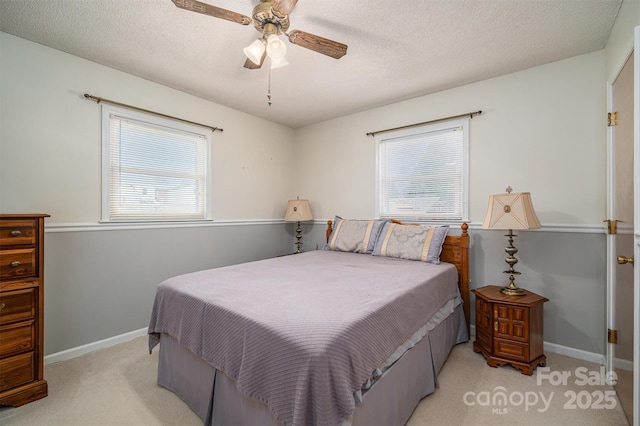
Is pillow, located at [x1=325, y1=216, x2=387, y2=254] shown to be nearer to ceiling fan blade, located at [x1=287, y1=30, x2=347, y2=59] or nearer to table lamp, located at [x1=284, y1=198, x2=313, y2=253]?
table lamp, located at [x1=284, y1=198, x2=313, y2=253]

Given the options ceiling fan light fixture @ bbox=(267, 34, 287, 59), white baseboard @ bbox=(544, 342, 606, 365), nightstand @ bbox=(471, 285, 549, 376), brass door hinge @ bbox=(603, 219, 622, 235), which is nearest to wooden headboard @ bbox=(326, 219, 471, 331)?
nightstand @ bbox=(471, 285, 549, 376)

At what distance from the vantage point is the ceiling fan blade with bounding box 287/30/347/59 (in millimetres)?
1711

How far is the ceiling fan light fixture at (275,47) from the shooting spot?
1670mm

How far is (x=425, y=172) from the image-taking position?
3.21m

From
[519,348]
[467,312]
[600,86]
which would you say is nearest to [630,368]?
[519,348]

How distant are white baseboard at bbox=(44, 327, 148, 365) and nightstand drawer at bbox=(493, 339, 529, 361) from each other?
3.22 m

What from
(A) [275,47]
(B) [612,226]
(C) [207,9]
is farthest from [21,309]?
(B) [612,226]

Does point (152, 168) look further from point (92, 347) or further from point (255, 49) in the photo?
point (255, 49)

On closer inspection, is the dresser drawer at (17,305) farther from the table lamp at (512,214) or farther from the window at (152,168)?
the table lamp at (512,214)

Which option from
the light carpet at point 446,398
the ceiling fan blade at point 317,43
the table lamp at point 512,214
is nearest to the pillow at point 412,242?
the table lamp at point 512,214

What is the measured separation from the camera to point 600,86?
90.1 inches

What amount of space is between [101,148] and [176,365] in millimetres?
2033

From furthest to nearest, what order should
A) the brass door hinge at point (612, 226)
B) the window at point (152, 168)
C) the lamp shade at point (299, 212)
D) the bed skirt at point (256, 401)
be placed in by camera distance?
1. the lamp shade at point (299, 212)
2. the window at point (152, 168)
3. the brass door hinge at point (612, 226)
4. the bed skirt at point (256, 401)

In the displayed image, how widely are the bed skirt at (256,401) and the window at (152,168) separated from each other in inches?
58.7
